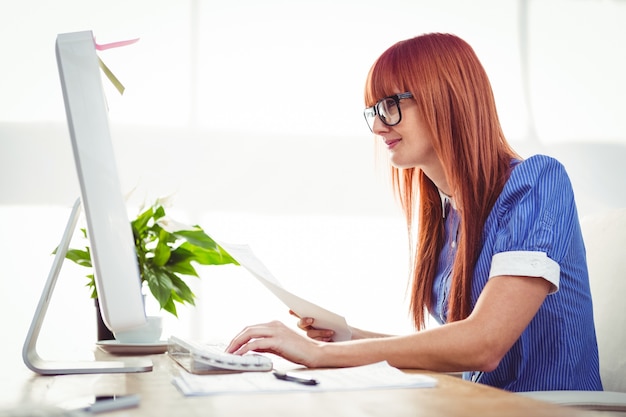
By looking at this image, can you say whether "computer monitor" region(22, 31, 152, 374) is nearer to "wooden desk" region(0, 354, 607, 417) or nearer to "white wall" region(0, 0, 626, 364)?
"wooden desk" region(0, 354, 607, 417)

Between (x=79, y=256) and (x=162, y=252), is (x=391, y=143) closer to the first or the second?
(x=162, y=252)

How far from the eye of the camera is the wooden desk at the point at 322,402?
2.29 ft

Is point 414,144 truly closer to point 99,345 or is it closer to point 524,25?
point 99,345

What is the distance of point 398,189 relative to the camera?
1.82 meters

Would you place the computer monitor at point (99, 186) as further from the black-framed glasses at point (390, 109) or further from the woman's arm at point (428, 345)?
the black-framed glasses at point (390, 109)

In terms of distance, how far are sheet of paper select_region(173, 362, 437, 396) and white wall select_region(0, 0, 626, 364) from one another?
167 centimetres

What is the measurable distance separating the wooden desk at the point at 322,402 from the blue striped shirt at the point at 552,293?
447 mm

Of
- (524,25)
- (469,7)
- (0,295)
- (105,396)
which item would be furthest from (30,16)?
(105,396)

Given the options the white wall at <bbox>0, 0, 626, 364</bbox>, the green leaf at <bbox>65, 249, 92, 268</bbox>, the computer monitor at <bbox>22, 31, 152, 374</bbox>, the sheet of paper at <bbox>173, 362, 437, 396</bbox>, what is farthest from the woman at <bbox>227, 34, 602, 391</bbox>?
the white wall at <bbox>0, 0, 626, 364</bbox>

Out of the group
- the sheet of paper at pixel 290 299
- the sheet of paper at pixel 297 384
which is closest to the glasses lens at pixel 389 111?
the sheet of paper at pixel 290 299

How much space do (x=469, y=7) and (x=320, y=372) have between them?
2241 millimetres

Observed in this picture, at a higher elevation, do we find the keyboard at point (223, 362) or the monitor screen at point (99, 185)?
the monitor screen at point (99, 185)

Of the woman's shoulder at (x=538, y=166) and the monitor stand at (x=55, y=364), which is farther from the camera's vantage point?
the woman's shoulder at (x=538, y=166)

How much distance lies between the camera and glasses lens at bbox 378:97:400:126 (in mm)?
1521
